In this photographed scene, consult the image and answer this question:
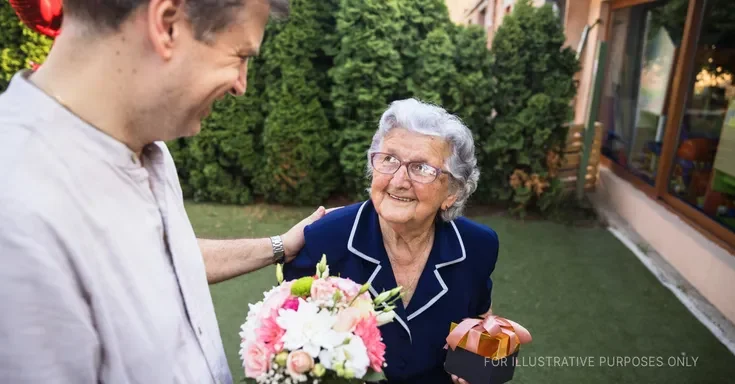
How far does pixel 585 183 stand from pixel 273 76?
4.71 m

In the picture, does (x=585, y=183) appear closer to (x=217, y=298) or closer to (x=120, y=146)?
(x=217, y=298)

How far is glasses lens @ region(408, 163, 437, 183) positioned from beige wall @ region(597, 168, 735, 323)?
347cm

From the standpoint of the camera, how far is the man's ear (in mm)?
768

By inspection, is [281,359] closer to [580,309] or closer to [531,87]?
[580,309]

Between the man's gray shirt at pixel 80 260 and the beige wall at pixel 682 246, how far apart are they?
4.61 meters

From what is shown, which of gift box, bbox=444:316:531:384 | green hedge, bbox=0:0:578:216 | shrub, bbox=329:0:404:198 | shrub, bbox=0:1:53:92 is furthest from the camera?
shrub, bbox=0:1:53:92

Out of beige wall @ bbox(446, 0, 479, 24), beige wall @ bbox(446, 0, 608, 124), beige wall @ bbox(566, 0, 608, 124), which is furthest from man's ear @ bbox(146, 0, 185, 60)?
beige wall @ bbox(446, 0, 479, 24)

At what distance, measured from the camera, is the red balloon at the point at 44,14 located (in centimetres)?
108

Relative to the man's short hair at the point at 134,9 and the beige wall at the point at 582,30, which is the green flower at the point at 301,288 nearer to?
the man's short hair at the point at 134,9

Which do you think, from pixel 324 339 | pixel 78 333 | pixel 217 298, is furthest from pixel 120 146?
pixel 217 298

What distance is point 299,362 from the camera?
1.10 m

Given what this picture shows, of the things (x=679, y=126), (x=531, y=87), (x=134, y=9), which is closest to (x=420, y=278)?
(x=134, y=9)

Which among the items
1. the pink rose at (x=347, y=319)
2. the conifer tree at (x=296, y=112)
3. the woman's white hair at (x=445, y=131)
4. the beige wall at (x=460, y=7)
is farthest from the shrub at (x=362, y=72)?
the beige wall at (x=460, y=7)

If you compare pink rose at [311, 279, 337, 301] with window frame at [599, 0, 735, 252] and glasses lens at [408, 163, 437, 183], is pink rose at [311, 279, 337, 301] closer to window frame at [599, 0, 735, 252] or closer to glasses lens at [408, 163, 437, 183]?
glasses lens at [408, 163, 437, 183]
